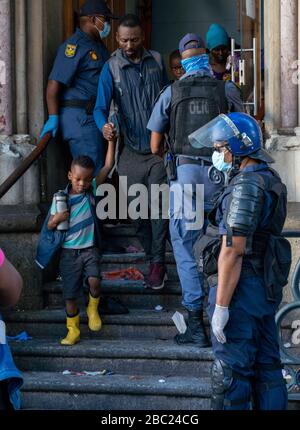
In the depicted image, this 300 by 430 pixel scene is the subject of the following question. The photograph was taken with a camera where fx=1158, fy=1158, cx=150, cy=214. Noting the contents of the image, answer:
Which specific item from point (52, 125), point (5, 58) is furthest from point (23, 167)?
point (5, 58)

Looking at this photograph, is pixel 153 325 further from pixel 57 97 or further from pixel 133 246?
pixel 57 97

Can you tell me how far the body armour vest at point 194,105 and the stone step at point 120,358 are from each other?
4.31 ft

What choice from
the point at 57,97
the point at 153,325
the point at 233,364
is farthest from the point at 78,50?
the point at 233,364

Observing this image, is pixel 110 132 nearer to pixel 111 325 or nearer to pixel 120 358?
pixel 111 325

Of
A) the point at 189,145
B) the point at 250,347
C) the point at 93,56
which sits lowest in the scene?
the point at 250,347

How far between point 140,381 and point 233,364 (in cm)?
155

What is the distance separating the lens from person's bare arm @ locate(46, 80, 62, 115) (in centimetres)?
861

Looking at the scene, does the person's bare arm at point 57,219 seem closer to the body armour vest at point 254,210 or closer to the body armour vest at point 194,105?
the body armour vest at point 194,105

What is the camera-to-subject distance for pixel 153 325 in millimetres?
7992

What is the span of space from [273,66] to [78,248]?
201 cm

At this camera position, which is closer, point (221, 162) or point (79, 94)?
point (221, 162)

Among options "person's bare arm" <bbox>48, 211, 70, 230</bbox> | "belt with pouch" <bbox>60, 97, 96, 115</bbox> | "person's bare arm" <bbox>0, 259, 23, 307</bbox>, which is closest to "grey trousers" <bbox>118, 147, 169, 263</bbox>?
"belt with pouch" <bbox>60, 97, 96, 115</bbox>

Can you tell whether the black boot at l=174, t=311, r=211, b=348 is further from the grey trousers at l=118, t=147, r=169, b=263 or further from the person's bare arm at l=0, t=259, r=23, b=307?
the person's bare arm at l=0, t=259, r=23, b=307

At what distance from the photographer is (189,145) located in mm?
7570
